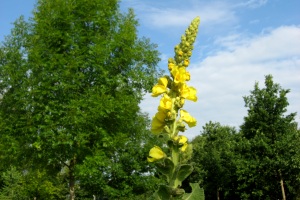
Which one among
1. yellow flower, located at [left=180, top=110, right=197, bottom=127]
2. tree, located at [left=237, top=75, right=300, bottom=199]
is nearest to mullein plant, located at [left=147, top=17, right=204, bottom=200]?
yellow flower, located at [left=180, top=110, right=197, bottom=127]

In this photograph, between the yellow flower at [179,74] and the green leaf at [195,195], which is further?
the yellow flower at [179,74]

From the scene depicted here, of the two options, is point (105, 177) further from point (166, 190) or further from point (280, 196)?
point (166, 190)

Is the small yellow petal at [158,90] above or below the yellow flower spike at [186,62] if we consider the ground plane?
below

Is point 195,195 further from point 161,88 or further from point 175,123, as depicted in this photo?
point 161,88

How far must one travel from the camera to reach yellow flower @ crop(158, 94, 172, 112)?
209 cm

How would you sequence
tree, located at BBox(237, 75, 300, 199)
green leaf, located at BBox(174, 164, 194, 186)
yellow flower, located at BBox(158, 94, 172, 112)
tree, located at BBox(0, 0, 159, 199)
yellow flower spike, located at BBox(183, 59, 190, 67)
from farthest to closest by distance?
tree, located at BBox(237, 75, 300, 199)
tree, located at BBox(0, 0, 159, 199)
yellow flower spike, located at BBox(183, 59, 190, 67)
yellow flower, located at BBox(158, 94, 172, 112)
green leaf, located at BBox(174, 164, 194, 186)

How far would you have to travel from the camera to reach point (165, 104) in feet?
6.89

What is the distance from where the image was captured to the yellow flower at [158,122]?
2127mm

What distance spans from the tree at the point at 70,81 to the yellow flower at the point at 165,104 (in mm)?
11215

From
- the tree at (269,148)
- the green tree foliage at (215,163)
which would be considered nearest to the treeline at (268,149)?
the tree at (269,148)

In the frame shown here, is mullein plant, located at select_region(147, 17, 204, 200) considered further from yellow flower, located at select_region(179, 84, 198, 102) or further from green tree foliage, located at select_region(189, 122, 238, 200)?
green tree foliage, located at select_region(189, 122, 238, 200)

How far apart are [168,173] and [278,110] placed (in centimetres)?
1844

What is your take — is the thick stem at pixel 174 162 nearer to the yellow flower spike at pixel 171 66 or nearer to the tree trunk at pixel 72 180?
the yellow flower spike at pixel 171 66

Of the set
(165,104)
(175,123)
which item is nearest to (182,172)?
(175,123)
